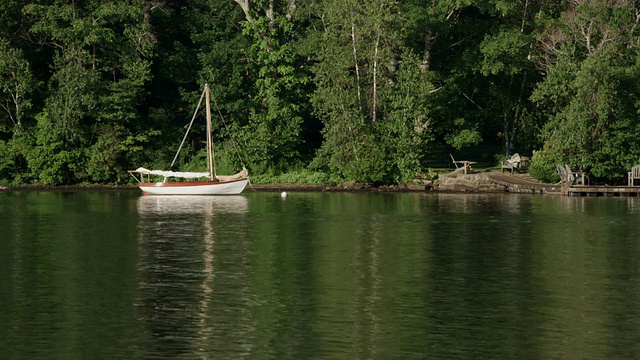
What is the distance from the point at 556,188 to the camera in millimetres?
67625

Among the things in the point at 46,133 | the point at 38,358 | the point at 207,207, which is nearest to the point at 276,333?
the point at 38,358

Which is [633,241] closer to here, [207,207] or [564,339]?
[564,339]

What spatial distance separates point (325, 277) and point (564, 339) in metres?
10.7

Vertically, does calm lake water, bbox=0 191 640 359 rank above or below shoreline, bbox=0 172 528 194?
below

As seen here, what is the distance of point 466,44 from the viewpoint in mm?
77312

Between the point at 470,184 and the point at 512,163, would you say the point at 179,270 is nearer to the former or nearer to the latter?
the point at 470,184

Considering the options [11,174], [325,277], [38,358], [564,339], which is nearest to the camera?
[38,358]

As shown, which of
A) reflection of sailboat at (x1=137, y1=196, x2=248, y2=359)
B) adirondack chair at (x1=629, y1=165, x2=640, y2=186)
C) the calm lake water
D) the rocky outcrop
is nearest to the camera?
the calm lake water

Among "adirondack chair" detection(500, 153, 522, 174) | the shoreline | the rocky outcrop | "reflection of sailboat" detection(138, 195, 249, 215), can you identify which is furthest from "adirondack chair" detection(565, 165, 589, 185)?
"reflection of sailboat" detection(138, 195, 249, 215)

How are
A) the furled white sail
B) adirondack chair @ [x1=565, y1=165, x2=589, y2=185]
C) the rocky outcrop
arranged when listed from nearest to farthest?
adirondack chair @ [x1=565, y1=165, x2=589, y2=185] → the rocky outcrop → the furled white sail

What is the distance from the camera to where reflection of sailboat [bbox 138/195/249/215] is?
5984 cm

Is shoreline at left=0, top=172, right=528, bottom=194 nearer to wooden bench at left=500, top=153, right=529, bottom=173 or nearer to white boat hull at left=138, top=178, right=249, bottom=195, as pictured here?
wooden bench at left=500, top=153, right=529, bottom=173

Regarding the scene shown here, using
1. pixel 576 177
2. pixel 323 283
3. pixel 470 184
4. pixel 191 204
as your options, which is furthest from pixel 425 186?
pixel 323 283

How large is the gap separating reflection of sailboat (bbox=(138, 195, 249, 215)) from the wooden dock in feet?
53.2
